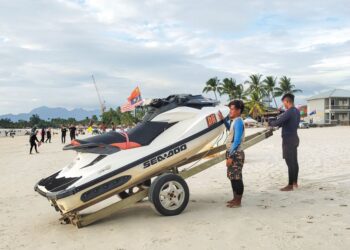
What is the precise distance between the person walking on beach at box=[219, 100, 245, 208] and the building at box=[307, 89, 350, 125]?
80069 mm

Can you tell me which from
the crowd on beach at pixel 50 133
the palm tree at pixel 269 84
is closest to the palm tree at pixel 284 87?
the palm tree at pixel 269 84

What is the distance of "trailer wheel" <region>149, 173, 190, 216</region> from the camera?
5.36m

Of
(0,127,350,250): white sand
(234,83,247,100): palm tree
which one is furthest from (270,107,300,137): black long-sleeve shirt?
(234,83,247,100): palm tree

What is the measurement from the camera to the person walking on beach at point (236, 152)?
5.82 meters

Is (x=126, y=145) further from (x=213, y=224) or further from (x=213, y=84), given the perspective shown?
(x=213, y=84)

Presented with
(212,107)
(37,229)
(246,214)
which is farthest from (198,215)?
(37,229)

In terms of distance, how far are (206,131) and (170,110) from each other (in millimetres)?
652

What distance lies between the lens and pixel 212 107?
632 centimetres

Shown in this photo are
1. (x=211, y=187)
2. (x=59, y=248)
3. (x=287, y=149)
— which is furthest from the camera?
(x=211, y=187)

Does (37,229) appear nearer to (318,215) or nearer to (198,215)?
(198,215)

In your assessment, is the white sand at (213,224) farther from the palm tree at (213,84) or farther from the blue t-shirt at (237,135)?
the palm tree at (213,84)

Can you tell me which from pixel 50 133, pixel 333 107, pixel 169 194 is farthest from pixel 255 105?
pixel 169 194

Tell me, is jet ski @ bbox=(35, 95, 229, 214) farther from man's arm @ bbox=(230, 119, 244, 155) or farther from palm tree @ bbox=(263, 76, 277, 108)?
palm tree @ bbox=(263, 76, 277, 108)

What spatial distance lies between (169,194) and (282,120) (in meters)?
2.76
